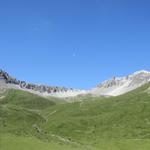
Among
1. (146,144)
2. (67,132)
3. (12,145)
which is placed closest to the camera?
(12,145)

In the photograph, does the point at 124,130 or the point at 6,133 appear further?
the point at 124,130

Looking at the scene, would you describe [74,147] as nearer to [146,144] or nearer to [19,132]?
[19,132]

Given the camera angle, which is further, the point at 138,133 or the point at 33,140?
the point at 138,133

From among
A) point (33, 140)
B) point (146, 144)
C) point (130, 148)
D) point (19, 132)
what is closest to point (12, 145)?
point (33, 140)

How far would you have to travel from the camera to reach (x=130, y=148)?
86250 mm

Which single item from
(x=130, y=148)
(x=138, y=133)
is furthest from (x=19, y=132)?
(x=138, y=133)

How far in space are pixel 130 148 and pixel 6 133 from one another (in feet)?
115

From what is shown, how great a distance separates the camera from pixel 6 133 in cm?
6084

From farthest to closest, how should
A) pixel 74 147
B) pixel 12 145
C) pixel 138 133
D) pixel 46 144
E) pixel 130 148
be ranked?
1. pixel 138 133
2. pixel 130 148
3. pixel 74 147
4. pixel 46 144
5. pixel 12 145

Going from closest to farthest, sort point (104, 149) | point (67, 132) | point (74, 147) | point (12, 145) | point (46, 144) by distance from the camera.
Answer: point (12, 145), point (46, 144), point (74, 147), point (104, 149), point (67, 132)

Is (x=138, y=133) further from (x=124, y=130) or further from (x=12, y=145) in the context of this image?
(x=12, y=145)

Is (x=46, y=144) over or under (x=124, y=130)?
under

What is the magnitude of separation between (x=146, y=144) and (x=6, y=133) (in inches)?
1802

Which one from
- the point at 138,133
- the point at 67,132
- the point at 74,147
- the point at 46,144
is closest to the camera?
the point at 46,144
